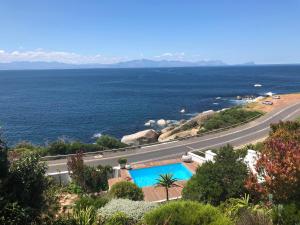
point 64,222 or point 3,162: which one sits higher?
point 3,162

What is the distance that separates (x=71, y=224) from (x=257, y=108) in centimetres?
6502

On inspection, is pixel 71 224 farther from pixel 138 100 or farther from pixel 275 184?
pixel 138 100

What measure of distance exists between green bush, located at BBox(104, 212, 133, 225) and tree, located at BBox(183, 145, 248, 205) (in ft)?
22.1

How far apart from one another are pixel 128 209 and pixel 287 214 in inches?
244

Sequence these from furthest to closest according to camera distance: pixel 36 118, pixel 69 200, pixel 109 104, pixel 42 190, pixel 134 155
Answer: pixel 109 104 < pixel 36 118 < pixel 134 155 < pixel 69 200 < pixel 42 190

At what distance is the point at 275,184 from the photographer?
12.8m

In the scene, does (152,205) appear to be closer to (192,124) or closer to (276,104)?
(192,124)

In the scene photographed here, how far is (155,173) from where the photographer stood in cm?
3244

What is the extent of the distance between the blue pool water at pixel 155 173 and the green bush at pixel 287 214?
18.0m

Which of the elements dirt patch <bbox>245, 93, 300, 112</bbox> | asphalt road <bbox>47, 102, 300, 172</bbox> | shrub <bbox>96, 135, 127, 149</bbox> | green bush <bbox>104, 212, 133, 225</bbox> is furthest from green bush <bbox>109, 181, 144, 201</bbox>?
dirt patch <bbox>245, 93, 300, 112</bbox>

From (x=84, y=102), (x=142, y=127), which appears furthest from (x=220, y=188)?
(x=84, y=102)

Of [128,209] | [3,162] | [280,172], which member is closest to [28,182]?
[3,162]

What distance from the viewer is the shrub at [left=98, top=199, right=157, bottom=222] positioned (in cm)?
1319

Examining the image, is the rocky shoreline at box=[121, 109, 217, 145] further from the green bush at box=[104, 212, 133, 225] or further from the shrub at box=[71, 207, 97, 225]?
the shrub at box=[71, 207, 97, 225]
